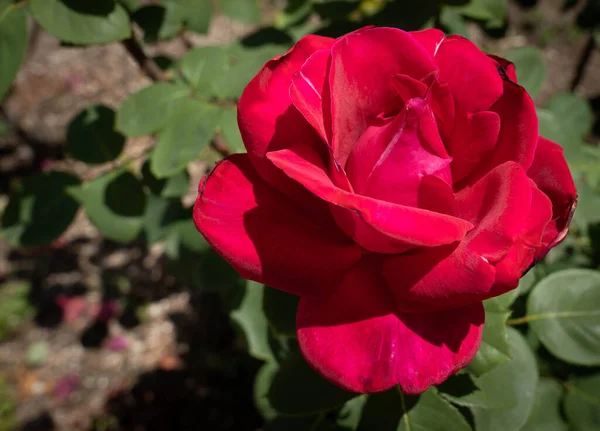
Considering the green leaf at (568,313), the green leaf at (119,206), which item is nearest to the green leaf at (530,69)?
the green leaf at (568,313)

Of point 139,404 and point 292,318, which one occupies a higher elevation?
point 292,318

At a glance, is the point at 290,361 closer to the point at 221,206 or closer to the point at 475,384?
the point at 475,384

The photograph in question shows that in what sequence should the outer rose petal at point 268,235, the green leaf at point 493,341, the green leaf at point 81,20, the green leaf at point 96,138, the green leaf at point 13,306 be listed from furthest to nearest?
the green leaf at point 13,306, the green leaf at point 96,138, the green leaf at point 81,20, the green leaf at point 493,341, the outer rose petal at point 268,235

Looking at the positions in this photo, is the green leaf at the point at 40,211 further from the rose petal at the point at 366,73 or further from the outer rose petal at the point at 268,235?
the rose petal at the point at 366,73

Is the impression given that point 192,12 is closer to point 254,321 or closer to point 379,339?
point 254,321

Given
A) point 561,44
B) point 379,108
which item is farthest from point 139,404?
point 561,44
